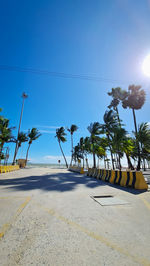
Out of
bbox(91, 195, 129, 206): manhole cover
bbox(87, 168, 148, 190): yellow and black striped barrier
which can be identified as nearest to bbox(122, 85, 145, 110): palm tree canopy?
bbox(87, 168, 148, 190): yellow and black striped barrier

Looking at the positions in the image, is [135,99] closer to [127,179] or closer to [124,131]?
[124,131]

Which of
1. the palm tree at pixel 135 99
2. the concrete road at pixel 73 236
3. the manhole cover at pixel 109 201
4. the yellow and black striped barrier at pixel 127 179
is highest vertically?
the palm tree at pixel 135 99

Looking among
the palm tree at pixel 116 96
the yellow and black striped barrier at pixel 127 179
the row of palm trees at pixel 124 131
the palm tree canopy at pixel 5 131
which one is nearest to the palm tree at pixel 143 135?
the row of palm trees at pixel 124 131

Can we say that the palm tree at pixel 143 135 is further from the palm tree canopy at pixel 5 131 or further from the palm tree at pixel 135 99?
the palm tree canopy at pixel 5 131

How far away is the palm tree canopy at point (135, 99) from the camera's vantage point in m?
26.6

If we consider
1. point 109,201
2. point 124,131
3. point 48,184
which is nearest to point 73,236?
point 109,201

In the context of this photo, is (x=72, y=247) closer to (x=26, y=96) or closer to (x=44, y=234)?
(x=44, y=234)

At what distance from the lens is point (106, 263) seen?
181 cm

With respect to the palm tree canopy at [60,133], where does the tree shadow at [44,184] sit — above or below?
below

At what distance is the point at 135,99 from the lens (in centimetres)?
2666

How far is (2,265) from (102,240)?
1671 millimetres

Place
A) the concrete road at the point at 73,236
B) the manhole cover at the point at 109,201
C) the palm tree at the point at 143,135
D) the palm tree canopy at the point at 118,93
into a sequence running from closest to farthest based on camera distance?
the concrete road at the point at 73,236 < the manhole cover at the point at 109,201 < the palm tree at the point at 143,135 < the palm tree canopy at the point at 118,93

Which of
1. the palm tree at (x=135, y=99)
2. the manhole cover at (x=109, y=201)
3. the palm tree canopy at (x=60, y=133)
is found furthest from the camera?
the palm tree canopy at (x=60, y=133)

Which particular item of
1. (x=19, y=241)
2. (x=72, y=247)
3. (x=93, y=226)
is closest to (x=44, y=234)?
(x=19, y=241)
